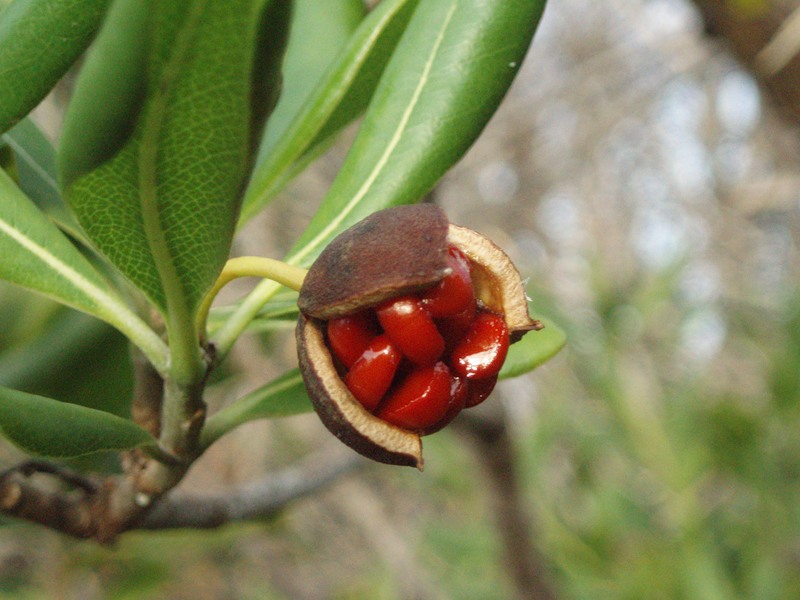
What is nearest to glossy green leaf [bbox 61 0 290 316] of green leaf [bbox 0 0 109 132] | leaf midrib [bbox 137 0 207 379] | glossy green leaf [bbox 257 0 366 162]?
leaf midrib [bbox 137 0 207 379]

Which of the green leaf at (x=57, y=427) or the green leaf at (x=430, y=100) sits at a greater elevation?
the green leaf at (x=57, y=427)

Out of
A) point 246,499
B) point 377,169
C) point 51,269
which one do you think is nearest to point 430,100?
point 377,169

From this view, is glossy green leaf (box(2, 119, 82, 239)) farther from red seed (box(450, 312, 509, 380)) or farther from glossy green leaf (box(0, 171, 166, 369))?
red seed (box(450, 312, 509, 380))

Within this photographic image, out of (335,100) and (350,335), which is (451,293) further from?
(335,100)

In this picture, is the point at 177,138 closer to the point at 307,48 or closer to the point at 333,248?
the point at 333,248

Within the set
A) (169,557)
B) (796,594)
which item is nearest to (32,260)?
(169,557)

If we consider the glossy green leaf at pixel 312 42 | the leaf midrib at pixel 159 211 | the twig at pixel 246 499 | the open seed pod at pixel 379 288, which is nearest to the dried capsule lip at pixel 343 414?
the open seed pod at pixel 379 288

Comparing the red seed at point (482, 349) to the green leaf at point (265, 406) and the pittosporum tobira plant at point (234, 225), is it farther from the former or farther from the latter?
the green leaf at point (265, 406)
